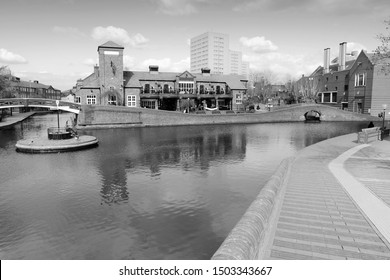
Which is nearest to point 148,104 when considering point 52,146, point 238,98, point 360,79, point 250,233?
point 238,98

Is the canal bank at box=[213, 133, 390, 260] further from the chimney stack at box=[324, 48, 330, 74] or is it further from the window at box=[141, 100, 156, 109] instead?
the chimney stack at box=[324, 48, 330, 74]

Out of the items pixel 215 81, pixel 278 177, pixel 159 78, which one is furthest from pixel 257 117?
pixel 278 177

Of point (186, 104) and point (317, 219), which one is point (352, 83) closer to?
point (186, 104)

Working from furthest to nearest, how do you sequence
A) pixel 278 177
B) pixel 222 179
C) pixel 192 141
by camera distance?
pixel 192 141 < pixel 222 179 < pixel 278 177

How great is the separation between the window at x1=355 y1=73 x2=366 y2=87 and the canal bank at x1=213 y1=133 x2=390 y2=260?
55648mm

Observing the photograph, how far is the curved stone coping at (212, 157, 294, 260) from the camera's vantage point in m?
5.65

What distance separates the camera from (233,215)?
40.1 feet

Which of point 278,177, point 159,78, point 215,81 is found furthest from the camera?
→ point 215,81

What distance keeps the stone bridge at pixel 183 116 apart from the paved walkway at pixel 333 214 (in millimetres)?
35070

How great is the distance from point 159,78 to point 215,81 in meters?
12.6

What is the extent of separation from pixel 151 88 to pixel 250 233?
57.0 metres

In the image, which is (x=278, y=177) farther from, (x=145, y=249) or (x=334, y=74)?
(x=334, y=74)

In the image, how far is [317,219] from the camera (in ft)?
28.0
